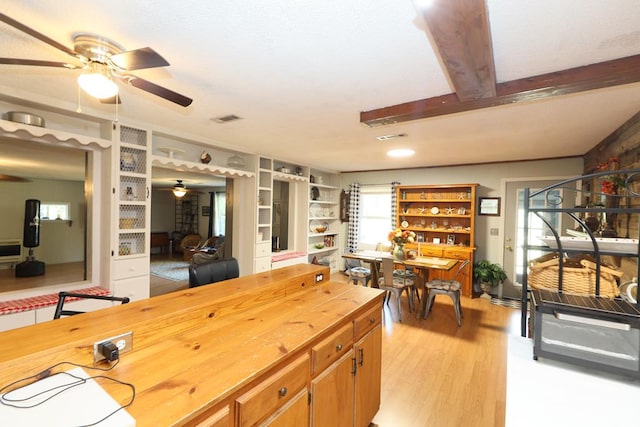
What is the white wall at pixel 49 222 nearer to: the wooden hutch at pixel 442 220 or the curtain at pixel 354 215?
the curtain at pixel 354 215

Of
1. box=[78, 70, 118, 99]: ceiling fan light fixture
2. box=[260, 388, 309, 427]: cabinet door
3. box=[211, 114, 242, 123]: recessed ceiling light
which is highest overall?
box=[211, 114, 242, 123]: recessed ceiling light

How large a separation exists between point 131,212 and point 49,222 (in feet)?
15.0

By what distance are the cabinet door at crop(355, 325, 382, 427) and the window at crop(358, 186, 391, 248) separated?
4.48m

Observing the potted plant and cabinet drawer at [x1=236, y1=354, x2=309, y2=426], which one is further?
the potted plant

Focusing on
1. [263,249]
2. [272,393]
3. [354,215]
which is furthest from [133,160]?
[354,215]

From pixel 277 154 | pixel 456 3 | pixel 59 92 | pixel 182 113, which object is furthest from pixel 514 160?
pixel 59 92

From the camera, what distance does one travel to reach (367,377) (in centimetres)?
182

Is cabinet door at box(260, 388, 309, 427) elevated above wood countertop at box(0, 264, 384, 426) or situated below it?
below

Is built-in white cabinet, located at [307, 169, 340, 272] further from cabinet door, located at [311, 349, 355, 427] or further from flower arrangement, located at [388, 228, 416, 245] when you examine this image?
cabinet door, located at [311, 349, 355, 427]

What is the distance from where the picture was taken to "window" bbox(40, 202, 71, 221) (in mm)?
5997

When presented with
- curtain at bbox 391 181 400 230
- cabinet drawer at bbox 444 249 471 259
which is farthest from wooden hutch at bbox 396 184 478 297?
curtain at bbox 391 181 400 230

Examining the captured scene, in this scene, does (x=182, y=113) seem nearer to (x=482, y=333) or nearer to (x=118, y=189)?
(x=118, y=189)

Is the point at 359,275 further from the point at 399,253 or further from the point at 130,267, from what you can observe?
the point at 130,267

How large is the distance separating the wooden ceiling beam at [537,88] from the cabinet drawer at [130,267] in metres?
2.87
